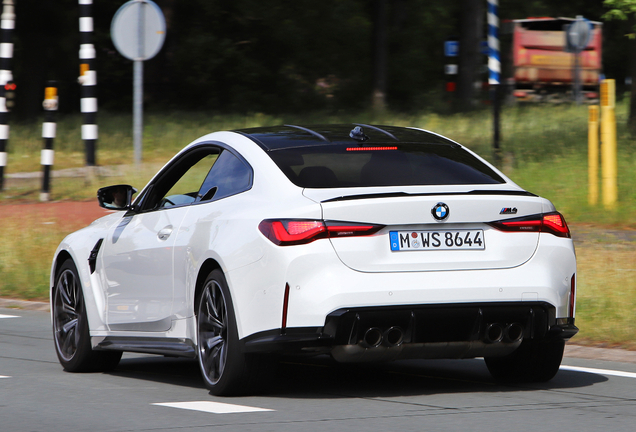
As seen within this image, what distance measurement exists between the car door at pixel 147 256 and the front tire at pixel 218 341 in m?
0.44

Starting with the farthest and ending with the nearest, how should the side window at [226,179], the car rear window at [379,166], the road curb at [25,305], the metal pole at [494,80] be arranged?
1. the metal pole at [494,80]
2. the road curb at [25,305]
3. the side window at [226,179]
4. the car rear window at [379,166]

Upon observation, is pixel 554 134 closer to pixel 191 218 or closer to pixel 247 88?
pixel 191 218

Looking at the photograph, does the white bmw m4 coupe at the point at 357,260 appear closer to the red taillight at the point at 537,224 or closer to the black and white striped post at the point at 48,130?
the red taillight at the point at 537,224

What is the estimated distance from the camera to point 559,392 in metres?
6.82

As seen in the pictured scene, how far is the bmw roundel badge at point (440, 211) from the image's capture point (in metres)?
6.27

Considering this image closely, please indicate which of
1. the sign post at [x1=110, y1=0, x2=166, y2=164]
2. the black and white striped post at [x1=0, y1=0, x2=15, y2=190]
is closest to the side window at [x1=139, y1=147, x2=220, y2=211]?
the sign post at [x1=110, y1=0, x2=166, y2=164]

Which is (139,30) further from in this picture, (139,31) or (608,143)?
(608,143)

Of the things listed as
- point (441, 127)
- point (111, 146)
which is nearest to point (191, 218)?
point (111, 146)

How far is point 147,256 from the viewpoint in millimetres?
7367

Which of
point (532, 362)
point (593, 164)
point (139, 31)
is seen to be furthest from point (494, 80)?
point (532, 362)

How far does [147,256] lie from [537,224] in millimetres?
2338

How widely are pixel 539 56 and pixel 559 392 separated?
113ft

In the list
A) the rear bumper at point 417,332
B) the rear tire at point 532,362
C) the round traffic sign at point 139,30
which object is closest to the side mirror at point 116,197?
the rear bumper at point 417,332

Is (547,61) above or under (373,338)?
above
